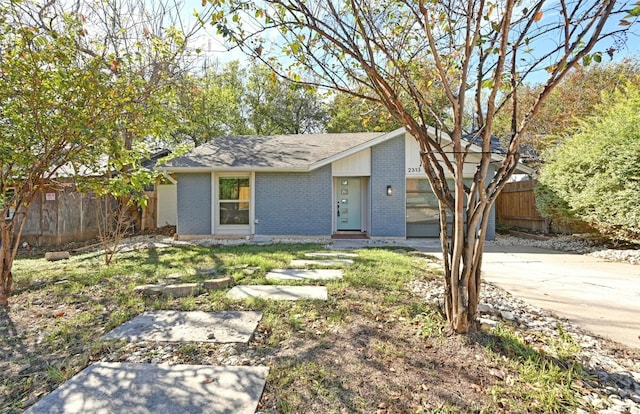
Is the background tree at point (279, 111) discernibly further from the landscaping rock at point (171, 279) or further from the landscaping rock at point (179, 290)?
the landscaping rock at point (179, 290)

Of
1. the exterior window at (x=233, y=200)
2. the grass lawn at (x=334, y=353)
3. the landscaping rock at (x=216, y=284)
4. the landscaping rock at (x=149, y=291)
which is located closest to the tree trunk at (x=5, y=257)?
the grass lawn at (x=334, y=353)

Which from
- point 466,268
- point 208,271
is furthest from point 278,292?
point 466,268

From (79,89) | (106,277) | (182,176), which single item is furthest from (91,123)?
(182,176)

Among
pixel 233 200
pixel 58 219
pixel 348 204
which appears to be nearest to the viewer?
pixel 58 219

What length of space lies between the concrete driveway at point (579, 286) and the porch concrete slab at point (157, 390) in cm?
327

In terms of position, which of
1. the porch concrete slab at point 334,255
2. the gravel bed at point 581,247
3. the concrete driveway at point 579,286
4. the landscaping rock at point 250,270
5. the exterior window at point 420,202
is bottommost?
the concrete driveway at point 579,286

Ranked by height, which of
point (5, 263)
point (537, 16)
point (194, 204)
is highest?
point (537, 16)

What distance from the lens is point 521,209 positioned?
12211 mm

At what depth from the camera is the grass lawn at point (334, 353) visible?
6.50ft

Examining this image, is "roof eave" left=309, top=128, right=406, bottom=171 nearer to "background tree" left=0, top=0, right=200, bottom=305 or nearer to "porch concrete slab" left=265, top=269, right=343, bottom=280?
"porch concrete slab" left=265, top=269, right=343, bottom=280

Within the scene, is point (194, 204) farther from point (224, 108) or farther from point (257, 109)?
point (257, 109)

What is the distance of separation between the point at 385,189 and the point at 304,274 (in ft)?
19.3

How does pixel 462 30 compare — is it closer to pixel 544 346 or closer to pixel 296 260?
pixel 544 346

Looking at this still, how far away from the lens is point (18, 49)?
3783 mm
